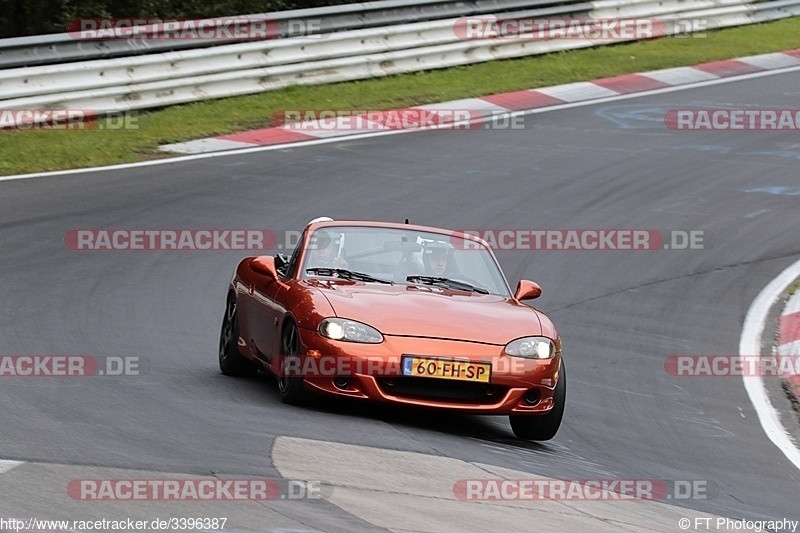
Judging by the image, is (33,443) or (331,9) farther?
(331,9)

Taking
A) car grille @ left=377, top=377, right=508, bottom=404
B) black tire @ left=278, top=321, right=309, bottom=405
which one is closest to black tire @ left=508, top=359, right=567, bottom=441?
car grille @ left=377, top=377, right=508, bottom=404

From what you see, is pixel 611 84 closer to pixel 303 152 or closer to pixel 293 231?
pixel 303 152

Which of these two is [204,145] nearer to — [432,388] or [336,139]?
[336,139]

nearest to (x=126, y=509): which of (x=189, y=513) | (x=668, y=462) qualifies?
(x=189, y=513)

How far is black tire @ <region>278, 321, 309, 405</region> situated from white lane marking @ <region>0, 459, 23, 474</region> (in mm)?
2218

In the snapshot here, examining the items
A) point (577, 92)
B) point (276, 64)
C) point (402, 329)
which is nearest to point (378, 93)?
point (276, 64)

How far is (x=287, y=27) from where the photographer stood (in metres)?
20.6

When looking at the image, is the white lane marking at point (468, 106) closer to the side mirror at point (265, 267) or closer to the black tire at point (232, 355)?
the black tire at point (232, 355)

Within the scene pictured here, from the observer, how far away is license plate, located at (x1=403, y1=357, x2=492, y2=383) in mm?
7922

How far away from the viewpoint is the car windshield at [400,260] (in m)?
8.98

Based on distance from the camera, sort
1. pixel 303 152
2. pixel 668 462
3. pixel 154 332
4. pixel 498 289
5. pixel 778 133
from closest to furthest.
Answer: pixel 668 462, pixel 498 289, pixel 154 332, pixel 303 152, pixel 778 133

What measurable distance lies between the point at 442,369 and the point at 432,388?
129 mm

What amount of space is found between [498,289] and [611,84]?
13.2 m

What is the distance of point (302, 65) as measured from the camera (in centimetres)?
2055
